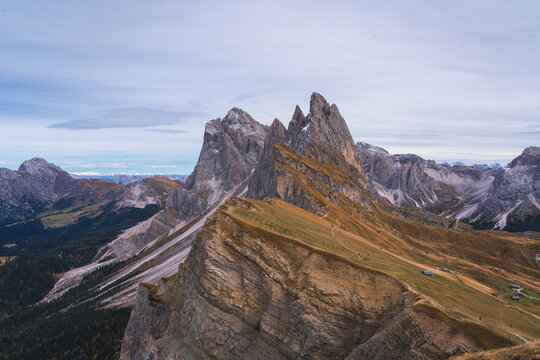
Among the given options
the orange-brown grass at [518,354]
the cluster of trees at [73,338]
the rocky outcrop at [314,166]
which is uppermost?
the rocky outcrop at [314,166]

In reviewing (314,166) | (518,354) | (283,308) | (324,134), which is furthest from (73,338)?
→ (324,134)

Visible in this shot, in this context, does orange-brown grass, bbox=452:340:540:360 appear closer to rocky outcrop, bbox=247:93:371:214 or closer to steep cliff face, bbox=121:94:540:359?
steep cliff face, bbox=121:94:540:359

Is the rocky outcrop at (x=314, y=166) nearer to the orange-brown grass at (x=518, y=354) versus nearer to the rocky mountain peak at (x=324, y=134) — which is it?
the rocky mountain peak at (x=324, y=134)

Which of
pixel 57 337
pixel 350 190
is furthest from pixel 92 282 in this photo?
pixel 350 190

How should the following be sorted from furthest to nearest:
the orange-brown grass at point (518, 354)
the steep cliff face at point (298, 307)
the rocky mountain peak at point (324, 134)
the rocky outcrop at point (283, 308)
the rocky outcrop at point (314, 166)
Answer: the rocky mountain peak at point (324, 134) → the rocky outcrop at point (314, 166) → the rocky outcrop at point (283, 308) → the steep cliff face at point (298, 307) → the orange-brown grass at point (518, 354)

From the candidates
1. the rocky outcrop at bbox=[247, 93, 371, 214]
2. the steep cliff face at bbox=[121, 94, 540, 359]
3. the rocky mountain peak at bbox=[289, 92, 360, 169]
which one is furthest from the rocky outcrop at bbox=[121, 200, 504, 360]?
the rocky mountain peak at bbox=[289, 92, 360, 169]

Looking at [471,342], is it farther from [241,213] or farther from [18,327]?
[18,327]

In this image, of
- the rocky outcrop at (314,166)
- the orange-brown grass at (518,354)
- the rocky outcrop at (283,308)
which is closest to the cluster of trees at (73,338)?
the rocky outcrop at (283,308)

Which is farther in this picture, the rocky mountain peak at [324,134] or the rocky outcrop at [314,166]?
the rocky mountain peak at [324,134]

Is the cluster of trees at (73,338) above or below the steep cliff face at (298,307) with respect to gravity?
below

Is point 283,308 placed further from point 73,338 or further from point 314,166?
point 73,338
